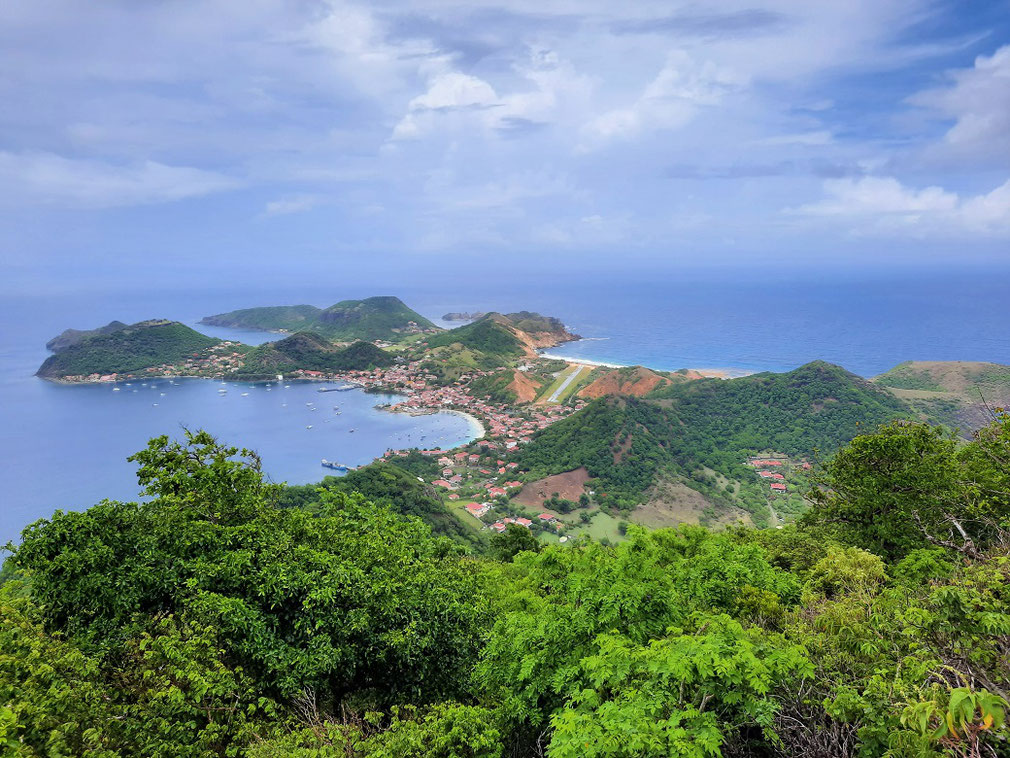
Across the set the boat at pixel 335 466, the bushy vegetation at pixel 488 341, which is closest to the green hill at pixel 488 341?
the bushy vegetation at pixel 488 341

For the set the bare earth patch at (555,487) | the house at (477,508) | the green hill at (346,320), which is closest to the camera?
the house at (477,508)

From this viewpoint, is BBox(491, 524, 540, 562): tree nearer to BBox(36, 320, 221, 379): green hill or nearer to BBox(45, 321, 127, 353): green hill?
BBox(36, 320, 221, 379): green hill

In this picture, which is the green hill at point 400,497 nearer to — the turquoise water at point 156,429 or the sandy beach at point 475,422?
the turquoise water at point 156,429

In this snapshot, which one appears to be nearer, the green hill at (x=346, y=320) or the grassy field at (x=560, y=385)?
the grassy field at (x=560, y=385)

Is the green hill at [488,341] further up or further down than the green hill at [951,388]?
further up

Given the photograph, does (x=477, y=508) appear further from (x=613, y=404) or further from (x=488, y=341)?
(x=488, y=341)

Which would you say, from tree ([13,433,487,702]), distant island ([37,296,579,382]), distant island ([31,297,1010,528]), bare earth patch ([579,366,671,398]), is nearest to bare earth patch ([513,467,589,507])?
distant island ([31,297,1010,528])

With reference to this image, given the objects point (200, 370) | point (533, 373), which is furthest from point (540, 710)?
point (200, 370)

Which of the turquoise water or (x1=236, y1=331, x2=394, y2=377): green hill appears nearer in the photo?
the turquoise water
